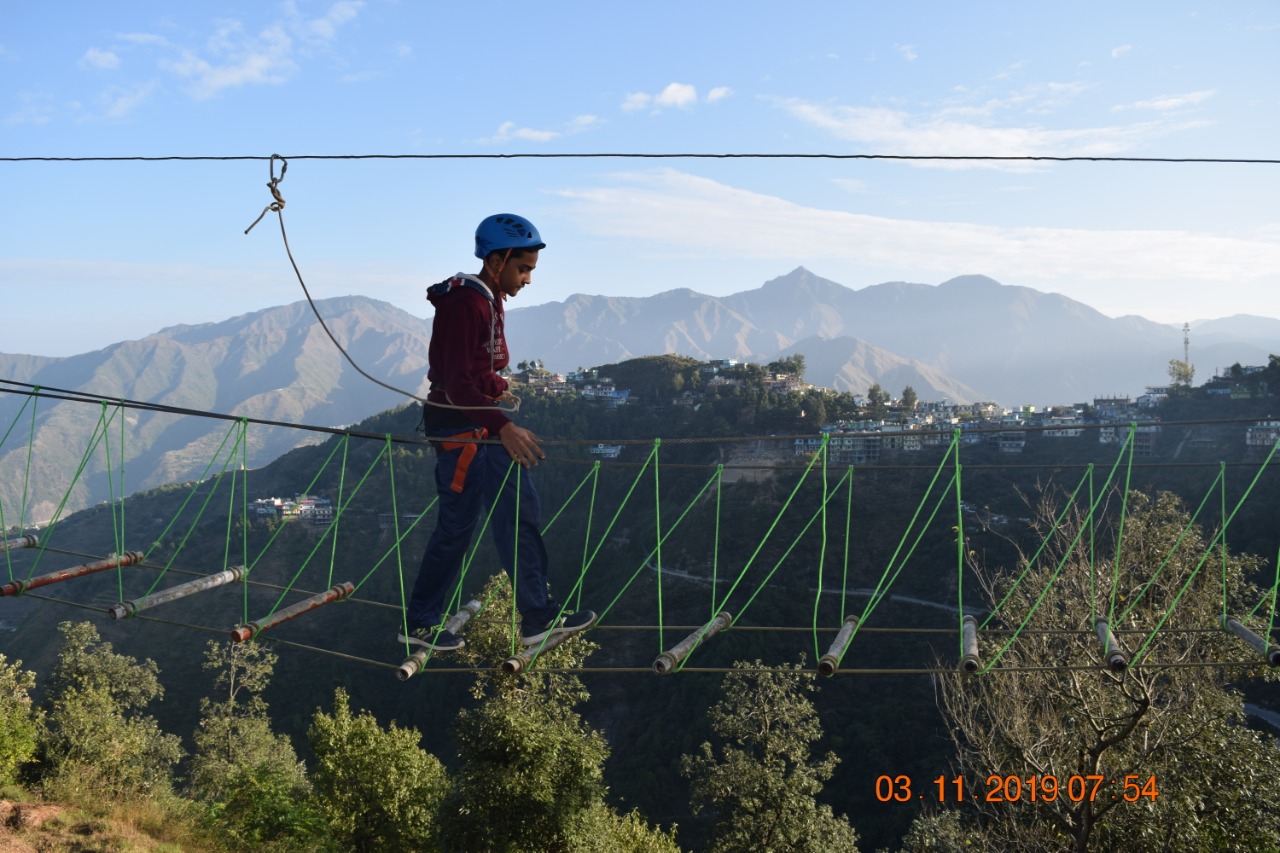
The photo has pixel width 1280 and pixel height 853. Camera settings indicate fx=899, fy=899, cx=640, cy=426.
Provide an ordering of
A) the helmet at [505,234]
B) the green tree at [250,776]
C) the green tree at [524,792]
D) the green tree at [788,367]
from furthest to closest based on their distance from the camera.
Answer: the green tree at [788,367] → the green tree at [524,792] → the green tree at [250,776] → the helmet at [505,234]

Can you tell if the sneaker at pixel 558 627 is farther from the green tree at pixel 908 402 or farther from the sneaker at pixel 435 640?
the green tree at pixel 908 402

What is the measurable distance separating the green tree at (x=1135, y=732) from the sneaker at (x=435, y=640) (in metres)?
7.56

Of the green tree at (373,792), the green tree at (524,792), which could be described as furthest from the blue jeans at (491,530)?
the green tree at (373,792)

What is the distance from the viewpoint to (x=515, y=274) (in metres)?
4.75

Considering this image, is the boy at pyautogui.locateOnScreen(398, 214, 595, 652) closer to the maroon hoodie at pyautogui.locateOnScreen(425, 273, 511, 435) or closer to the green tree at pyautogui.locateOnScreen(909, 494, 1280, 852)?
the maroon hoodie at pyautogui.locateOnScreen(425, 273, 511, 435)

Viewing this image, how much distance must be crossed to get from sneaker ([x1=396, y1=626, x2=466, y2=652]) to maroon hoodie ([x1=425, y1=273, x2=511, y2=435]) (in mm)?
1200

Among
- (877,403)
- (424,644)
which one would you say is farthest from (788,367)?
(424,644)

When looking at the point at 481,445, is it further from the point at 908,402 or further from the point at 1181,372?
the point at 1181,372

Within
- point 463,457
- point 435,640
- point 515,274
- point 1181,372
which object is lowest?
point 435,640

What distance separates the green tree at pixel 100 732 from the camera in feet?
53.4

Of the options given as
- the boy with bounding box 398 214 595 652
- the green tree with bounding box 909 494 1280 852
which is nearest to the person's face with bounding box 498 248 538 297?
the boy with bounding box 398 214 595 652

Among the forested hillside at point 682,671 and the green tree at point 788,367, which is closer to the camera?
the forested hillside at point 682,671

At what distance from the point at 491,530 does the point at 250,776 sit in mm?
14184

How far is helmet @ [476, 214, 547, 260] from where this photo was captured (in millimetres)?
4707
